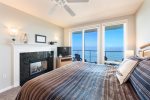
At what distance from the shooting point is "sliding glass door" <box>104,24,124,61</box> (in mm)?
4496

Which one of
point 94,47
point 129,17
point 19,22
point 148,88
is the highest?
point 129,17

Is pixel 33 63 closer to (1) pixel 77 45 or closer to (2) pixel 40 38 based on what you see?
(2) pixel 40 38

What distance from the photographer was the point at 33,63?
3883mm

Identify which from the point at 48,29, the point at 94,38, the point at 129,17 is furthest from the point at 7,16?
the point at 129,17

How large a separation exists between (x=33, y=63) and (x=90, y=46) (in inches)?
117

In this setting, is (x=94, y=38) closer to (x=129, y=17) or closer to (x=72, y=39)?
(x=72, y=39)

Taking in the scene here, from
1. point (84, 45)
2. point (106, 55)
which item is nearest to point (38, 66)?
point (84, 45)

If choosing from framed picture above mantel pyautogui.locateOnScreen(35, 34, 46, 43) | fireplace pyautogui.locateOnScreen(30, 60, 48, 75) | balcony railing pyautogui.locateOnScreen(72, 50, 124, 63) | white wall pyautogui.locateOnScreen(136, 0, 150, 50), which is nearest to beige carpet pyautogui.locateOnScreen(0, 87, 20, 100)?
fireplace pyautogui.locateOnScreen(30, 60, 48, 75)

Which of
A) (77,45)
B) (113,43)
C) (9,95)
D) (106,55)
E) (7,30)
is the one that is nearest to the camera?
(9,95)

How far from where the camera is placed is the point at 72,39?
221 inches

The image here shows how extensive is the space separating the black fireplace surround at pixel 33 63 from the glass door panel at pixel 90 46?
1.86 meters

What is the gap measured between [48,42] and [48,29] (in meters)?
0.62

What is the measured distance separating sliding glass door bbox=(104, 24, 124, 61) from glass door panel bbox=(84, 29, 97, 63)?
0.64 meters

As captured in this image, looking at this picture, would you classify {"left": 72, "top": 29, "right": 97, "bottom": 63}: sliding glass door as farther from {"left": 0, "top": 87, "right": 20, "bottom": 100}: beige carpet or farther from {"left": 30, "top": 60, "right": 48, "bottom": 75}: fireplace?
{"left": 0, "top": 87, "right": 20, "bottom": 100}: beige carpet
